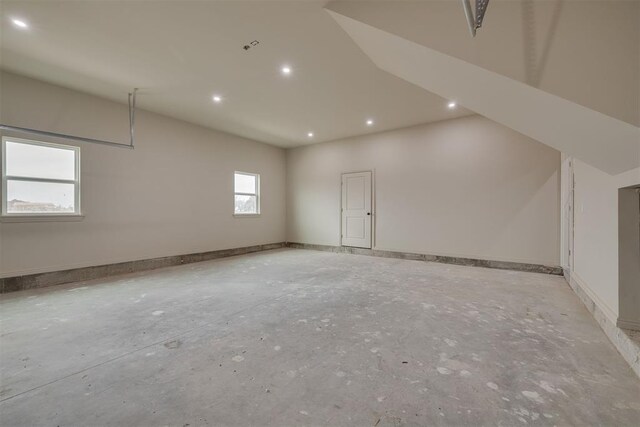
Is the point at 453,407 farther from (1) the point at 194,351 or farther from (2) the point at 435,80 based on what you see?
(2) the point at 435,80

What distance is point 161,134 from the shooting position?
18.0ft

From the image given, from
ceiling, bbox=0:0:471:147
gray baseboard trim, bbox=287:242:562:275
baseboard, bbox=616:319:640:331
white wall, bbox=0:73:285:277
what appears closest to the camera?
baseboard, bbox=616:319:640:331

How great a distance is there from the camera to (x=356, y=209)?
7039 mm

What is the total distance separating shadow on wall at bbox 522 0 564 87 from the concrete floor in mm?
2033

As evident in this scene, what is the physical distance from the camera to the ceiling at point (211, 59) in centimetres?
267

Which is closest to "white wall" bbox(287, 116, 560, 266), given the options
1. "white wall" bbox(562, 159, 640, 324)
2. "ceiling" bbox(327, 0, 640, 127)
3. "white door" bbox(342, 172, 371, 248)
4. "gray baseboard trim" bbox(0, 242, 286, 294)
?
"white door" bbox(342, 172, 371, 248)

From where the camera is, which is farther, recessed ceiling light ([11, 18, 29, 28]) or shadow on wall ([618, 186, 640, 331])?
recessed ceiling light ([11, 18, 29, 28])

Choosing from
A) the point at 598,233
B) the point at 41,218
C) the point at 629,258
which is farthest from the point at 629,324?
the point at 41,218

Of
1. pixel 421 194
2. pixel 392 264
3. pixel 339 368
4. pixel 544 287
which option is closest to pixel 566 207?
pixel 544 287

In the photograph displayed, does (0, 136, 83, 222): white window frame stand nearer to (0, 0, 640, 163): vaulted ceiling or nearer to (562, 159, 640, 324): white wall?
(0, 0, 640, 163): vaulted ceiling

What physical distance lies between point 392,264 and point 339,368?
13.1 ft

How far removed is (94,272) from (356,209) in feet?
18.0

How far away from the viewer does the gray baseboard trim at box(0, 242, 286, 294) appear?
3.88 metres

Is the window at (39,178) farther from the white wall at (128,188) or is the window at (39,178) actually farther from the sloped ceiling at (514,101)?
the sloped ceiling at (514,101)
